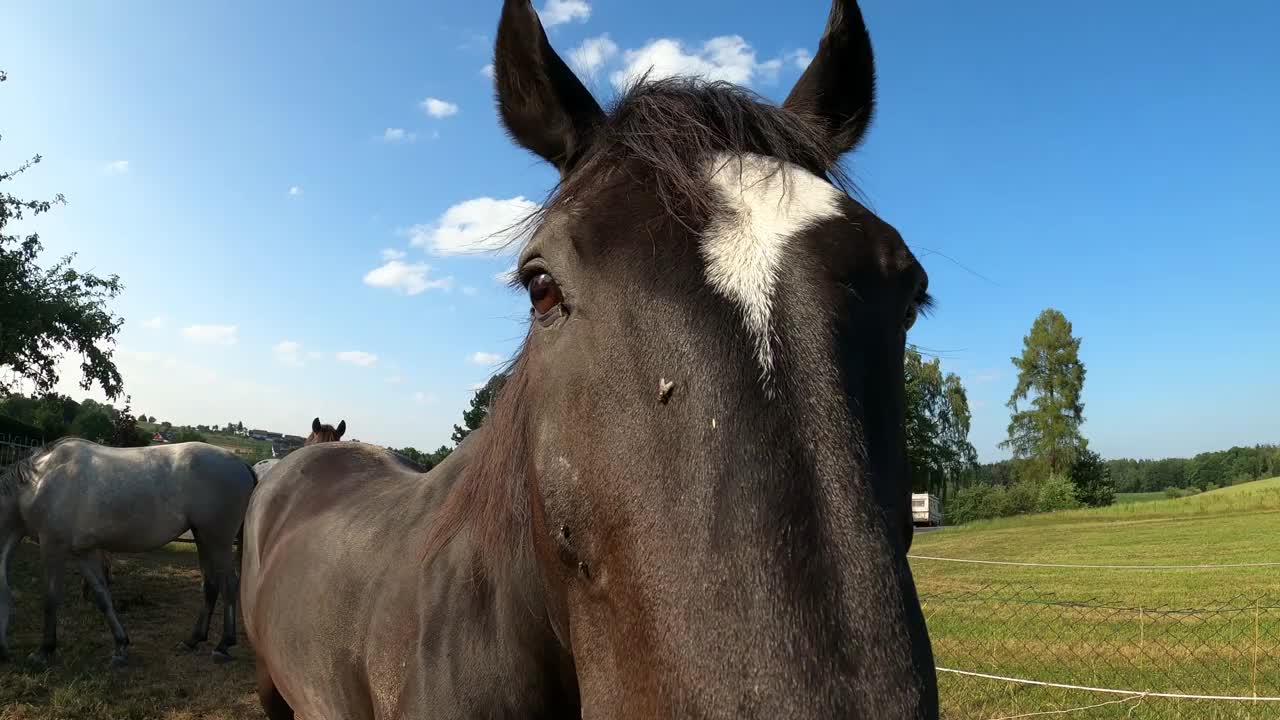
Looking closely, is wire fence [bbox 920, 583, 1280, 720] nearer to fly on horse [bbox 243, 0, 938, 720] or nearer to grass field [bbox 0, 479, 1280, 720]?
grass field [bbox 0, 479, 1280, 720]

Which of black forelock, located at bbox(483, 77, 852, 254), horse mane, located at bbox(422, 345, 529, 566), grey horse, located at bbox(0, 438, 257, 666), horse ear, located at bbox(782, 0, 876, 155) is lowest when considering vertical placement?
grey horse, located at bbox(0, 438, 257, 666)

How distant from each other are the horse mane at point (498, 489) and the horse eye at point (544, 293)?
224mm

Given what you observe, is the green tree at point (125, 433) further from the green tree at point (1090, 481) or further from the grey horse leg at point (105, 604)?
the green tree at point (1090, 481)

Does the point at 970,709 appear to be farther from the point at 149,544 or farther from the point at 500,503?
the point at 149,544

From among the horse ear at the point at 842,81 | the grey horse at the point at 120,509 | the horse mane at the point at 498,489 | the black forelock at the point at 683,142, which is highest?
the horse ear at the point at 842,81

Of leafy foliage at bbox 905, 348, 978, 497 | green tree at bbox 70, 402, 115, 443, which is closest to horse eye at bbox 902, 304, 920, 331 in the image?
leafy foliage at bbox 905, 348, 978, 497

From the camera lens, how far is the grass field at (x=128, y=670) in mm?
6707

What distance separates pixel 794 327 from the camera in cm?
119

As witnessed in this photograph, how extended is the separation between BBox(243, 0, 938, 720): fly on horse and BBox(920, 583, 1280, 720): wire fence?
639 centimetres

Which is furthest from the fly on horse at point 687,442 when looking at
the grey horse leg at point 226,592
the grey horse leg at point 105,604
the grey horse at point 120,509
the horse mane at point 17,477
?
the horse mane at point 17,477

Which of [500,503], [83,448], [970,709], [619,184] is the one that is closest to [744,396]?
[619,184]

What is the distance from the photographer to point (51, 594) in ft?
27.8

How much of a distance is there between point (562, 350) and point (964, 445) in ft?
176

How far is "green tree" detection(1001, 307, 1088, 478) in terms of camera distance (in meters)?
44.3
